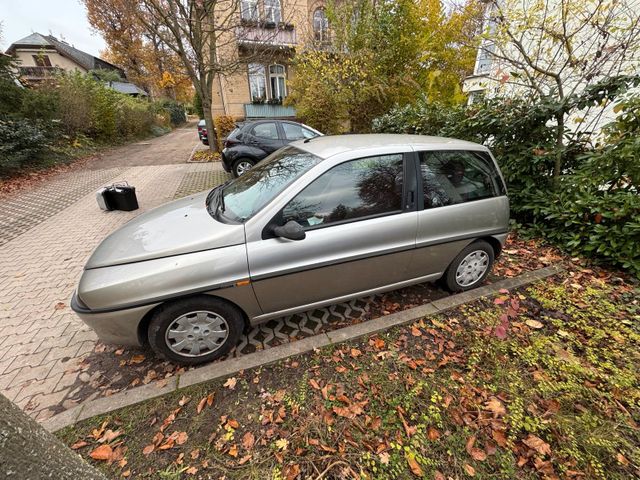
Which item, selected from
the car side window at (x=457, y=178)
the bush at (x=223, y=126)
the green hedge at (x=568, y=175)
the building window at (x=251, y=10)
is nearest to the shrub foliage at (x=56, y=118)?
the bush at (x=223, y=126)

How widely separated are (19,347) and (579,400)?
4.78 metres

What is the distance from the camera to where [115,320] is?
1.99 metres

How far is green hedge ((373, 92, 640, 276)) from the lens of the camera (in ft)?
10.9

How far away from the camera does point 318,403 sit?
202cm

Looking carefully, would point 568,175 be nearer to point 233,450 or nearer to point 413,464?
point 413,464

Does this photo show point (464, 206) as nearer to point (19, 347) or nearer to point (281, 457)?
point (281, 457)

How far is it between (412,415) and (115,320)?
2223 millimetres

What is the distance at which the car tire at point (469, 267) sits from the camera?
298 centimetres

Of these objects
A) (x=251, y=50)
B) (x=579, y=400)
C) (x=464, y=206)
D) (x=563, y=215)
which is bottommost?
(x=579, y=400)

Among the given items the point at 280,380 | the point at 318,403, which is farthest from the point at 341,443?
the point at 280,380

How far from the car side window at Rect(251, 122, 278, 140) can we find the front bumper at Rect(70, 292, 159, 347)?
6590 mm

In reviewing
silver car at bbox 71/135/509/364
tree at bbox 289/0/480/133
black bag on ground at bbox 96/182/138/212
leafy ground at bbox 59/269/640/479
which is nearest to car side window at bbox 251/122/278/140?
tree at bbox 289/0/480/133

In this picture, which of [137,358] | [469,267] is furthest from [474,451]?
[137,358]

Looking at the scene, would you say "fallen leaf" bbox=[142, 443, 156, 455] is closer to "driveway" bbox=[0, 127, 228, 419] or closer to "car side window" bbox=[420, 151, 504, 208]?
"driveway" bbox=[0, 127, 228, 419]
